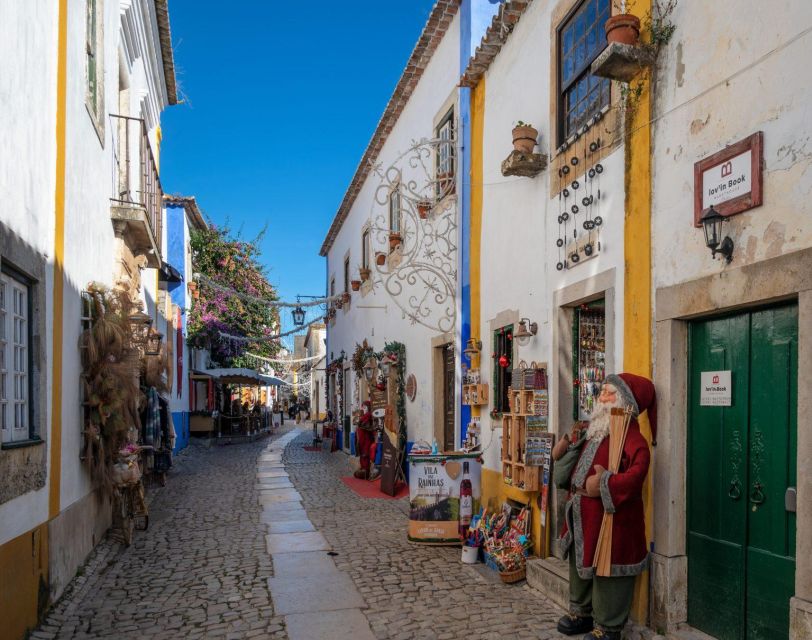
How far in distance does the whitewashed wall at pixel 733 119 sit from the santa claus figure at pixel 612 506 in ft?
2.69

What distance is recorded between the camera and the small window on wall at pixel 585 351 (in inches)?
240

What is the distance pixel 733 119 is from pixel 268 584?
5.06 m

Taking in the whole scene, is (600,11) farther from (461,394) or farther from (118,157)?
A: (118,157)

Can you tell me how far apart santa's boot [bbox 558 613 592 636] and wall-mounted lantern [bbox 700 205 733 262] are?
261 centimetres

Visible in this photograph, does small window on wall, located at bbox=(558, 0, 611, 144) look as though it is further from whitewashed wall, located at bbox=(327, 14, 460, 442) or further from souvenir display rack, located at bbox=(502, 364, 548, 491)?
whitewashed wall, located at bbox=(327, 14, 460, 442)

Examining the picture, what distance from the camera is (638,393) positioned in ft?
14.7

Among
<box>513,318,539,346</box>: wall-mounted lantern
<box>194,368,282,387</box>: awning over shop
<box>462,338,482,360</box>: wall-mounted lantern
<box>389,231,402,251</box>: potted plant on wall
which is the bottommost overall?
<box>194,368,282,387</box>: awning over shop

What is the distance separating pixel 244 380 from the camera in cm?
2286

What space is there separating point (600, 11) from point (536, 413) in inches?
134

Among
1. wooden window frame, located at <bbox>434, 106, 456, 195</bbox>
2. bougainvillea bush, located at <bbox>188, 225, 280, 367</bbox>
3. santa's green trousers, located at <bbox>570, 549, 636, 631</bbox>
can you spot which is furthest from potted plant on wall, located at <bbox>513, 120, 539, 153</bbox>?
bougainvillea bush, located at <bbox>188, 225, 280, 367</bbox>

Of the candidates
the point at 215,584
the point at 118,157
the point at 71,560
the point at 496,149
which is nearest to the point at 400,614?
the point at 215,584

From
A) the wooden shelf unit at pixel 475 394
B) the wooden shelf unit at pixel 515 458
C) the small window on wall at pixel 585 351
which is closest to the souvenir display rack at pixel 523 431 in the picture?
the wooden shelf unit at pixel 515 458

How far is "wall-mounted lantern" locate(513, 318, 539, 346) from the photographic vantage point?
6.54m

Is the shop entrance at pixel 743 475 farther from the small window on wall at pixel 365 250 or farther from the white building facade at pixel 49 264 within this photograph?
the small window on wall at pixel 365 250
